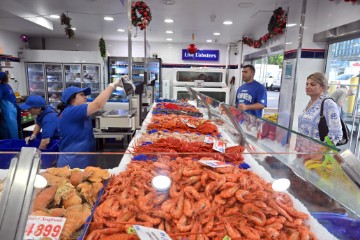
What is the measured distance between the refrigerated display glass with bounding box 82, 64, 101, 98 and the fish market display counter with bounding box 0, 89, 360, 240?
9.49 metres

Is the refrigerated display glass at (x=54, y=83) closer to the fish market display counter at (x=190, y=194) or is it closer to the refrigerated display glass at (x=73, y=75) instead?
the refrigerated display glass at (x=73, y=75)

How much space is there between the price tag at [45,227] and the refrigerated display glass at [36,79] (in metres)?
11.1

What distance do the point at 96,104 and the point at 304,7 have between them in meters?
4.91

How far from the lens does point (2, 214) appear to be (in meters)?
0.86

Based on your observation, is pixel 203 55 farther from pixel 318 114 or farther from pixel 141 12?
pixel 318 114

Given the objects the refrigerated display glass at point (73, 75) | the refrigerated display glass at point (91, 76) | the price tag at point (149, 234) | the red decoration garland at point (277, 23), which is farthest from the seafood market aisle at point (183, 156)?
the refrigerated display glass at point (73, 75)

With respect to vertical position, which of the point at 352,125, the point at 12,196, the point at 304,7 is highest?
the point at 304,7

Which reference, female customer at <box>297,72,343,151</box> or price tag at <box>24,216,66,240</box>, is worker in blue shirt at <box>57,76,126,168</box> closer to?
price tag at <box>24,216,66,240</box>

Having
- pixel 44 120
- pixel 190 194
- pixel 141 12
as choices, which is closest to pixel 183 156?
pixel 190 194

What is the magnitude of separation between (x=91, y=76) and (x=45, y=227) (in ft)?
34.5

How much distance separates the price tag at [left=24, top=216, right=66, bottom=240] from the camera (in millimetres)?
1057

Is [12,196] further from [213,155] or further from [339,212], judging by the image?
[339,212]

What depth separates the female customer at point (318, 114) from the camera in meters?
2.70

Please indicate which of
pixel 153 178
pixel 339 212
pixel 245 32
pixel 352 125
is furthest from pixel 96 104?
pixel 245 32
